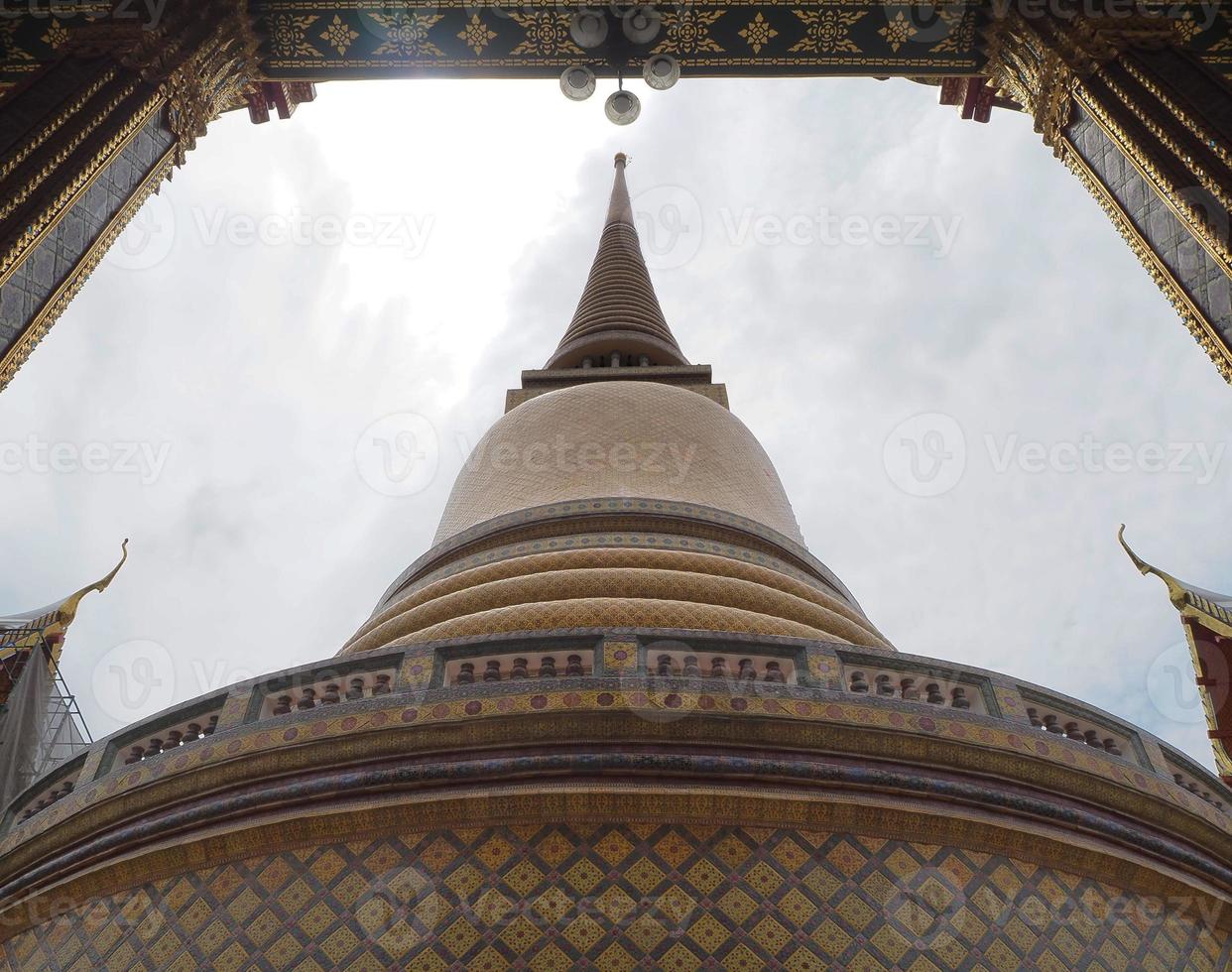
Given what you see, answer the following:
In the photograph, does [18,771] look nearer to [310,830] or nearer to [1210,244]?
[310,830]

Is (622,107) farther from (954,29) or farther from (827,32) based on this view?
(954,29)

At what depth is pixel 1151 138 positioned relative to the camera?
6.06 m

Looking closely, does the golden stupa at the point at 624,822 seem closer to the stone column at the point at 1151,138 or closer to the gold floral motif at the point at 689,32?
the stone column at the point at 1151,138

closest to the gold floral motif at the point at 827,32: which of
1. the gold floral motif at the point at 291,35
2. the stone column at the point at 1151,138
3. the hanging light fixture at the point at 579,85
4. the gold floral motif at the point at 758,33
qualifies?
the gold floral motif at the point at 758,33

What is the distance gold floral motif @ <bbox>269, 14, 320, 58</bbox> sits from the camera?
8266mm

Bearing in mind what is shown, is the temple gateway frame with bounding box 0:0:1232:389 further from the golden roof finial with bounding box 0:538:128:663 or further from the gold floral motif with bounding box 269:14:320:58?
the golden roof finial with bounding box 0:538:128:663

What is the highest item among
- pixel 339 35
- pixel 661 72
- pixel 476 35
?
pixel 476 35

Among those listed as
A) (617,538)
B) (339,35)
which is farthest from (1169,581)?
(339,35)

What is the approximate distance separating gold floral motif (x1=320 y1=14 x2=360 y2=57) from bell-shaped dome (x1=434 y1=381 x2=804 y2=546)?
4555 mm

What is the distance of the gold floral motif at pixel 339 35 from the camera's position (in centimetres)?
839

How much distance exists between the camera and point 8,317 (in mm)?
5535

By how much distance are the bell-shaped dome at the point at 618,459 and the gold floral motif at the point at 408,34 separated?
4.32 m

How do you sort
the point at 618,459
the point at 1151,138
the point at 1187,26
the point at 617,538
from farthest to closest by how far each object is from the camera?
the point at 618,459 → the point at 617,538 → the point at 1187,26 → the point at 1151,138

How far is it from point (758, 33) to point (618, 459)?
451 cm
